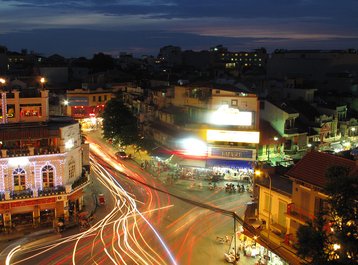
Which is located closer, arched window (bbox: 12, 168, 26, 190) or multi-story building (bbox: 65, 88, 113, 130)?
arched window (bbox: 12, 168, 26, 190)

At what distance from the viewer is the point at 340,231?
1494 cm

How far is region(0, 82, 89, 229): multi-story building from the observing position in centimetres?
3125

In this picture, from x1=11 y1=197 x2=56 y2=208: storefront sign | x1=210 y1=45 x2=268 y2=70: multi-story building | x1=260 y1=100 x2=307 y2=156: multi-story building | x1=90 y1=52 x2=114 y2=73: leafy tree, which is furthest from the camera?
x1=210 y1=45 x2=268 y2=70: multi-story building

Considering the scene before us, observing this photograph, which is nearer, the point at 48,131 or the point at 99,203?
the point at 48,131

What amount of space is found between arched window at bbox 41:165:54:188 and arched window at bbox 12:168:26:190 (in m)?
1.36

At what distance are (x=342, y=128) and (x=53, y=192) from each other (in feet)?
115

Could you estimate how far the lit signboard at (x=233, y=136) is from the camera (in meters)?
42.8

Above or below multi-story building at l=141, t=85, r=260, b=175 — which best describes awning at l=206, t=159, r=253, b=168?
below

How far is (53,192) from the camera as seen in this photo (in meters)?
32.1

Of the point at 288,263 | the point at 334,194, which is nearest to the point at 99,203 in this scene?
the point at 288,263

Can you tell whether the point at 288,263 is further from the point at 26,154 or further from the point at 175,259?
the point at 26,154

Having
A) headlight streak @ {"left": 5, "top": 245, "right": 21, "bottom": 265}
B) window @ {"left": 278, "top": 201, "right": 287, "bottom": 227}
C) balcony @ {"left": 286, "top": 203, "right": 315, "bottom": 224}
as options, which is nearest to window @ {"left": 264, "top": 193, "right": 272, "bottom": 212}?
window @ {"left": 278, "top": 201, "right": 287, "bottom": 227}

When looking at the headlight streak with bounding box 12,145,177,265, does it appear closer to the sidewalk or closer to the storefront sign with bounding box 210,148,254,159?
the sidewalk

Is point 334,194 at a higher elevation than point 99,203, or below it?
higher
